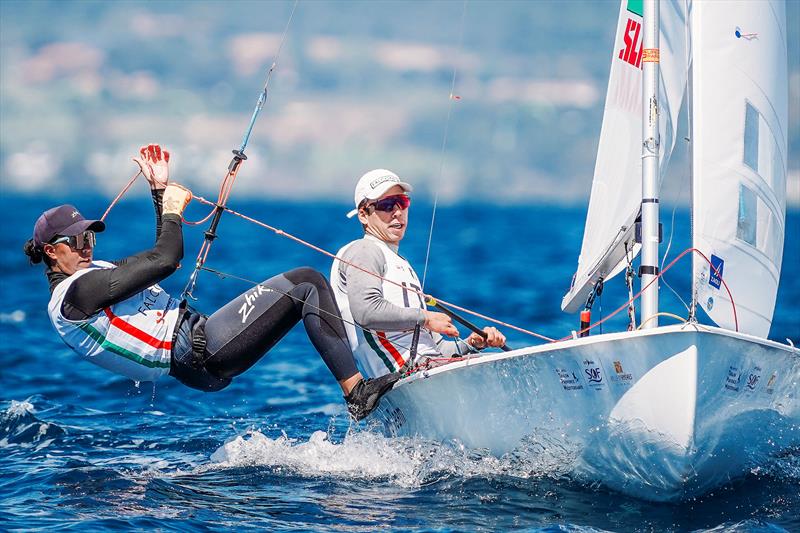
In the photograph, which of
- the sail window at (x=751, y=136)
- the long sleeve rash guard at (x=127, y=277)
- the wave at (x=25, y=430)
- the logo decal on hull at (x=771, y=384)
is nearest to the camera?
the logo decal on hull at (x=771, y=384)

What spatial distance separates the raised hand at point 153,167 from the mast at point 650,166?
2.13 m

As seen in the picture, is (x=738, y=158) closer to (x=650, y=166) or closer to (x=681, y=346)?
(x=650, y=166)

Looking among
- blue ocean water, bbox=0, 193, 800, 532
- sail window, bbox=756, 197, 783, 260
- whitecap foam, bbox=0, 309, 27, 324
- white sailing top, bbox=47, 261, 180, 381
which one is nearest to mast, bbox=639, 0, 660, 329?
blue ocean water, bbox=0, 193, 800, 532

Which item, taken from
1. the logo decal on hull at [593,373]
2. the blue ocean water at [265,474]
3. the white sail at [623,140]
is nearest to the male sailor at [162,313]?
the blue ocean water at [265,474]

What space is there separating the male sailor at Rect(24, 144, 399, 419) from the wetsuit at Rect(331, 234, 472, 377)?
0.14 meters

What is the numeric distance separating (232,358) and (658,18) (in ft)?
8.19

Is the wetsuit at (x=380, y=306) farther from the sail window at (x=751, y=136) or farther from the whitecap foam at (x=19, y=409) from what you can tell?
the whitecap foam at (x=19, y=409)

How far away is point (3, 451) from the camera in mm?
5867

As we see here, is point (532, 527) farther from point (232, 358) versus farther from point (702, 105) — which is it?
point (702, 105)

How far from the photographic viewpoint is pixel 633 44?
5711 mm

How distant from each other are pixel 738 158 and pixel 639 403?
1301mm

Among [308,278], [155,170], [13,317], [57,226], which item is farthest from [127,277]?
[13,317]

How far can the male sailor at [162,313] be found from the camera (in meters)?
4.86

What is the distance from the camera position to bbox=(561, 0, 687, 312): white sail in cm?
548
